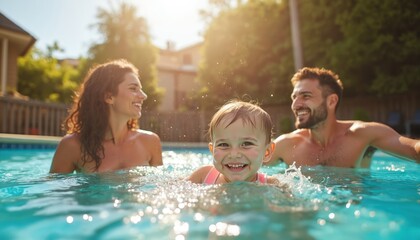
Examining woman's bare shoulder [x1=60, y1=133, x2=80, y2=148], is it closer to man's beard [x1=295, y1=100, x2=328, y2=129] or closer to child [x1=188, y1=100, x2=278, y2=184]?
child [x1=188, y1=100, x2=278, y2=184]

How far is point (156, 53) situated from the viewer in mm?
26359

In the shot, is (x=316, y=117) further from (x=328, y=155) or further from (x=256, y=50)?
(x=256, y=50)

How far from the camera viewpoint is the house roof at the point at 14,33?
1432 cm

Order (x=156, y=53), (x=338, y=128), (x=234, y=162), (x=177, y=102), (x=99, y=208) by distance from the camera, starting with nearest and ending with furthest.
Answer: (x=99, y=208)
(x=234, y=162)
(x=338, y=128)
(x=156, y=53)
(x=177, y=102)

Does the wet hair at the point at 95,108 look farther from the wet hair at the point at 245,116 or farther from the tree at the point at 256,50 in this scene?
the tree at the point at 256,50

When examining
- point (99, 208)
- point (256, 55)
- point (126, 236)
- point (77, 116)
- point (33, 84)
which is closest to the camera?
point (126, 236)

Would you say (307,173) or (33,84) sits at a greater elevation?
(33,84)

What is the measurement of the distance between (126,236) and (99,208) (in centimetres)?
53

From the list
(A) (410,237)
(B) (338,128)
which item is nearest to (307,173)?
(B) (338,128)

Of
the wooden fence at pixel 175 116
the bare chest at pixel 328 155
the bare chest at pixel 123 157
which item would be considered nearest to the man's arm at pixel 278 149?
the bare chest at pixel 328 155

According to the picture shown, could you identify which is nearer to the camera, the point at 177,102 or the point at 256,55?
the point at 256,55

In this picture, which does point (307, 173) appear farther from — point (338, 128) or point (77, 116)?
point (77, 116)

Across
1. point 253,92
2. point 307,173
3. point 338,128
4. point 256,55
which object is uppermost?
point 256,55

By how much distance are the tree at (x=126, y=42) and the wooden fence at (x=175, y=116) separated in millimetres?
8816
